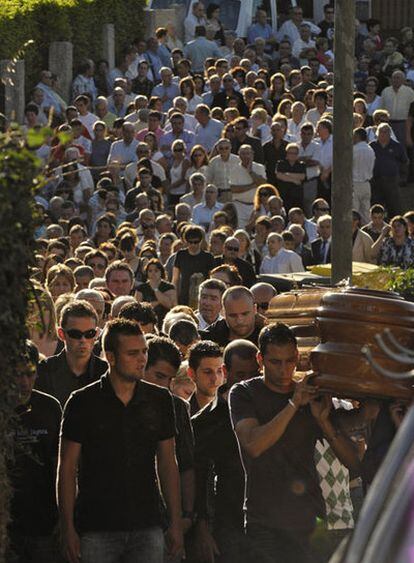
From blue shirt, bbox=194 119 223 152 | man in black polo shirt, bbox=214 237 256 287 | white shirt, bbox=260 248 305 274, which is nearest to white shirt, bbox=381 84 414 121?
blue shirt, bbox=194 119 223 152

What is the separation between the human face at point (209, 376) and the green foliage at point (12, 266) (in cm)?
308

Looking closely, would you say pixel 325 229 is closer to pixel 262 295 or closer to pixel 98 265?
pixel 98 265

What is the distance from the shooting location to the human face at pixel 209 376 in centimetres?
1016

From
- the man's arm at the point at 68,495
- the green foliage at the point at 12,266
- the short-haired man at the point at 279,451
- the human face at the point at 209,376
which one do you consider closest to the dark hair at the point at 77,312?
the human face at the point at 209,376

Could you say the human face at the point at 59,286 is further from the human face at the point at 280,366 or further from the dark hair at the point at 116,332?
the dark hair at the point at 116,332

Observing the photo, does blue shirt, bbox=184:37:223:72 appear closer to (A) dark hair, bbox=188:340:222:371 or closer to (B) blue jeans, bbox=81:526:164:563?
(A) dark hair, bbox=188:340:222:371

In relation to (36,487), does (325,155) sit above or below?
above

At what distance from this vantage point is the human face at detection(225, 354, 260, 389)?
9.69 m

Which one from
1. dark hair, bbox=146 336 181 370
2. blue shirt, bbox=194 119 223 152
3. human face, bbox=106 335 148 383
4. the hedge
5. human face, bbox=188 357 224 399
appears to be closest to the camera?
human face, bbox=106 335 148 383

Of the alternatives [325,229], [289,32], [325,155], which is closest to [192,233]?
[325,229]

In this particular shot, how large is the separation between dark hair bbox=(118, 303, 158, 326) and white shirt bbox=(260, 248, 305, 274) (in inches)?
314

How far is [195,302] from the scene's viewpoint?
17734 mm

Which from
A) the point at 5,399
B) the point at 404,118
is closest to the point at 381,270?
the point at 5,399

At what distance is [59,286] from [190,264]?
11.4 ft
